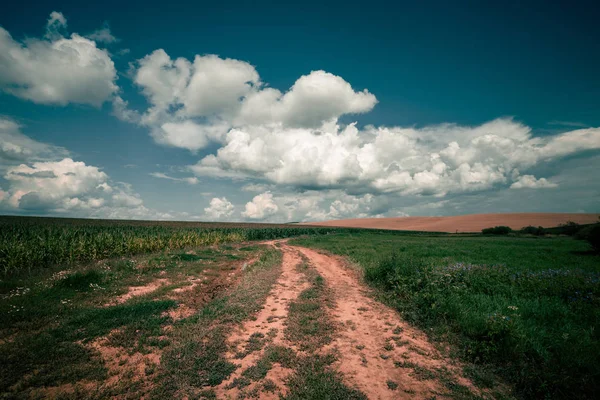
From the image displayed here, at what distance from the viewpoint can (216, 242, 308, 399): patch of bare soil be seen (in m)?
4.76

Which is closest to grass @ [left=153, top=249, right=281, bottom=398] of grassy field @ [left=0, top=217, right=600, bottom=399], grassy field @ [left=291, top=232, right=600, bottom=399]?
grassy field @ [left=0, top=217, right=600, bottom=399]

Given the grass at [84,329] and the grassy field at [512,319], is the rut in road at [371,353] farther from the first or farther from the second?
the grass at [84,329]

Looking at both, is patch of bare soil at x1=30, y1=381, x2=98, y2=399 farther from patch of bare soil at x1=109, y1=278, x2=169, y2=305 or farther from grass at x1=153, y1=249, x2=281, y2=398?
→ patch of bare soil at x1=109, y1=278, x2=169, y2=305

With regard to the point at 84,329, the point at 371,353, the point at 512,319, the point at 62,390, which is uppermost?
the point at 512,319

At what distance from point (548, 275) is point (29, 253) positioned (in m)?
26.6

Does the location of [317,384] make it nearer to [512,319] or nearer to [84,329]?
[512,319]

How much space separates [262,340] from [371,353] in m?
2.81

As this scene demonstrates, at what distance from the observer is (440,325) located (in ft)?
23.8

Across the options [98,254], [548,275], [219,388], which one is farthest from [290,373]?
[98,254]

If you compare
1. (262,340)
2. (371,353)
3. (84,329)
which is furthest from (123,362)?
(371,353)

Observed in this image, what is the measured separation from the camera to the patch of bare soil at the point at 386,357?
487 cm

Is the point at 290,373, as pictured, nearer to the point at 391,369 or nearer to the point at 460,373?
the point at 391,369

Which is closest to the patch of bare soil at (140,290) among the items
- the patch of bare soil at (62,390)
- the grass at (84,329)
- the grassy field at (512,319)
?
the grass at (84,329)

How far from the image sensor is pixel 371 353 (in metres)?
6.07
